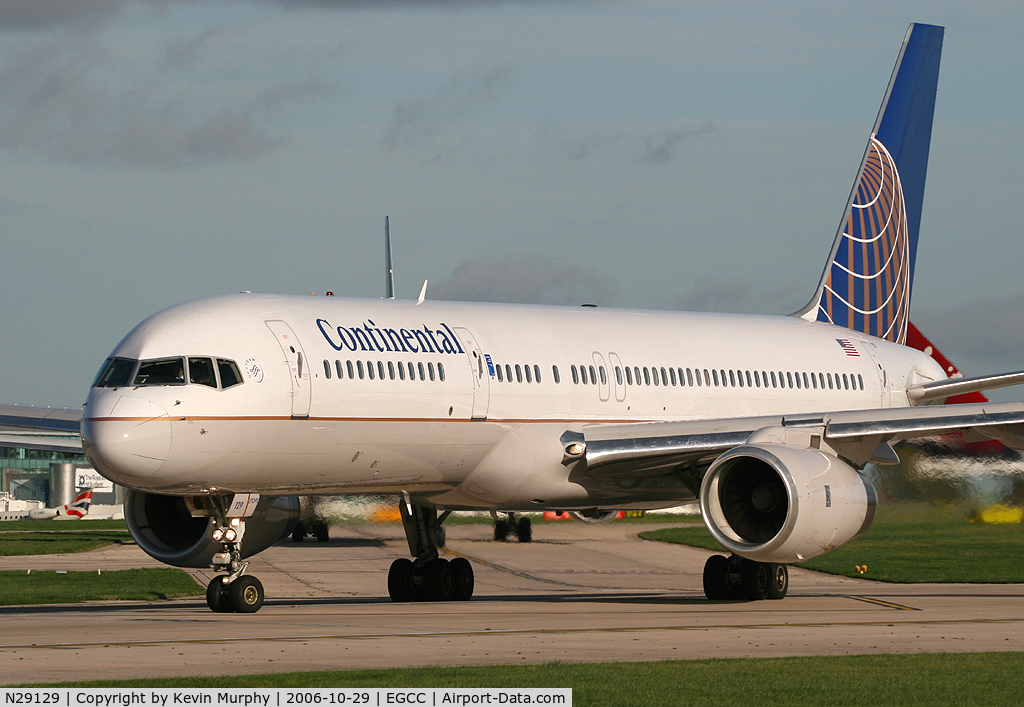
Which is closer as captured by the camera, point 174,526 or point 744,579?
point 174,526

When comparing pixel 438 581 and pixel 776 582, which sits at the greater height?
pixel 438 581

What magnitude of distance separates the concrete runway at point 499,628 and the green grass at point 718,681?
0.74 meters

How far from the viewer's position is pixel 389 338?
72.2 ft

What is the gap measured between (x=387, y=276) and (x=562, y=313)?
20.0 ft

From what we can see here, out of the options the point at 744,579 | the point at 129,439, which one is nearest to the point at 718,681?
the point at 129,439

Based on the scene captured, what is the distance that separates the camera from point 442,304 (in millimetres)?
24344

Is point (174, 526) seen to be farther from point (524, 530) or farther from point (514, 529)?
point (524, 530)

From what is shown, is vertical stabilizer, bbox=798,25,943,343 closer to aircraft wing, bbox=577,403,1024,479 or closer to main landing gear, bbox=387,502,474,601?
aircraft wing, bbox=577,403,1024,479

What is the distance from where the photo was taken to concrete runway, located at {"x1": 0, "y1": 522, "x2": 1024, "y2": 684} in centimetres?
1425

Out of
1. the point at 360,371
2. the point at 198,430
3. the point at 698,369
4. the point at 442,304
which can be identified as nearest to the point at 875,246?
the point at 698,369

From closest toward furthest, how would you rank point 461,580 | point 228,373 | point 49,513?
point 228,373, point 461,580, point 49,513

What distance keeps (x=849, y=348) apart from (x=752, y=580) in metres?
7.14

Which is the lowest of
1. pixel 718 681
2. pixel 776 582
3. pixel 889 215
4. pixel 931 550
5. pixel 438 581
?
pixel 718 681

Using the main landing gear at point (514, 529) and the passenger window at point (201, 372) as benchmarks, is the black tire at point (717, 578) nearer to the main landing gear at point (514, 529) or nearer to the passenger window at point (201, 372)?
the passenger window at point (201, 372)
